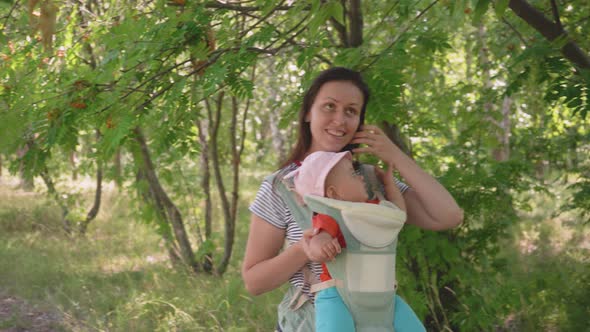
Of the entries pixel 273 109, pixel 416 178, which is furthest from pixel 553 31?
pixel 273 109

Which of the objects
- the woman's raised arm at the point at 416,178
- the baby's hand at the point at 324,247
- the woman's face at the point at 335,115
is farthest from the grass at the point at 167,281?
the baby's hand at the point at 324,247

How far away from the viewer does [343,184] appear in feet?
Answer: 5.52

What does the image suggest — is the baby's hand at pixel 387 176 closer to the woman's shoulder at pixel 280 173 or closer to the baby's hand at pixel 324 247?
the woman's shoulder at pixel 280 173

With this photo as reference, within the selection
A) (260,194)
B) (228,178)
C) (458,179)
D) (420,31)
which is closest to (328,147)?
(260,194)

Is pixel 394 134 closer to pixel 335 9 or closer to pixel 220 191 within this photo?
pixel 335 9

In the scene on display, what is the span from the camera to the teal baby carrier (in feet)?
5.29

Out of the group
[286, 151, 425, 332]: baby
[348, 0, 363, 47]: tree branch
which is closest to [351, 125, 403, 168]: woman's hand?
[286, 151, 425, 332]: baby

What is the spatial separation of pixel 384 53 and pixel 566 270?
333cm

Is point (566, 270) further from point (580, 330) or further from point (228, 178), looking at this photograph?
point (228, 178)

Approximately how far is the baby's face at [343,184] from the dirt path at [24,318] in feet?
14.6

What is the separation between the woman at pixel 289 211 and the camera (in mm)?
1802

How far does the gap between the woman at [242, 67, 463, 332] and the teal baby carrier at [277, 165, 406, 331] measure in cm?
9

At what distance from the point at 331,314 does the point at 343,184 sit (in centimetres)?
36

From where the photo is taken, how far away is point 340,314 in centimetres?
161
